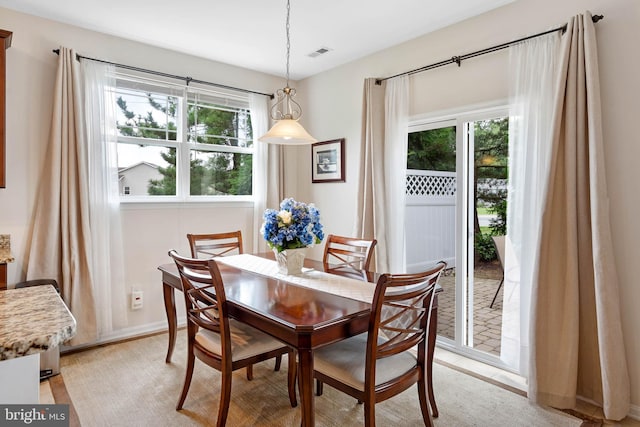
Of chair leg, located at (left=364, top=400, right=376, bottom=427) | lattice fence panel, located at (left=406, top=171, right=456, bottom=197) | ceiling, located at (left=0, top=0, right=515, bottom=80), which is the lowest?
chair leg, located at (left=364, top=400, right=376, bottom=427)

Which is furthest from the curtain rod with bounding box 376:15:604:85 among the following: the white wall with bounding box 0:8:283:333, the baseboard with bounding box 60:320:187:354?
the baseboard with bounding box 60:320:187:354

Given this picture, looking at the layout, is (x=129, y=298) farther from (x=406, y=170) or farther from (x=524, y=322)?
(x=524, y=322)

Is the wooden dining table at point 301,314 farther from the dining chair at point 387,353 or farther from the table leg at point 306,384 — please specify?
the dining chair at point 387,353

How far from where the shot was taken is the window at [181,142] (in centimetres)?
342

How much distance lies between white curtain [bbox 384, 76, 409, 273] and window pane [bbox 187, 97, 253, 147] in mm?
1560

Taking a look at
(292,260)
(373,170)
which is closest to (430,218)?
(373,170)

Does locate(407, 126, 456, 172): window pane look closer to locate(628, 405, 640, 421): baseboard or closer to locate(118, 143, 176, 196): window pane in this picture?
locate(628, 405, 640, 421): baseboard

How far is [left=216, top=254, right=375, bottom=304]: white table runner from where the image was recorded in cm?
203

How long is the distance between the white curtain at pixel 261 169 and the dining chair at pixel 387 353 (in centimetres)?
229

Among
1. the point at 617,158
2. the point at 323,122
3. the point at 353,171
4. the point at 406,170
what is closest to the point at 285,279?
the point at 406,170

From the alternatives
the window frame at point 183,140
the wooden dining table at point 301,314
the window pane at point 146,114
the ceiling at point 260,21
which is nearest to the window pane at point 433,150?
the ceiling at point 260,21

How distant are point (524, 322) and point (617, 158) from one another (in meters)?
1.13

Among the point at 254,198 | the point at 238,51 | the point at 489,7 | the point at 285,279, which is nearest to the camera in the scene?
the point at 285,279

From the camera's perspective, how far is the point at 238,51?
359cm
